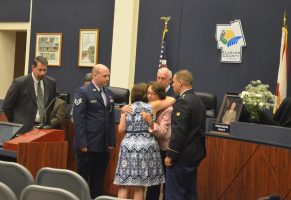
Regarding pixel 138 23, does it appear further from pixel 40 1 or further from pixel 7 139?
pixel 7 139

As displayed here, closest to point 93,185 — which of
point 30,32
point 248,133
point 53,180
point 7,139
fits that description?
point 7,139

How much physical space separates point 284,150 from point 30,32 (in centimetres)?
677

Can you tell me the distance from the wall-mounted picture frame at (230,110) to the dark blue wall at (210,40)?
1081 millimetres

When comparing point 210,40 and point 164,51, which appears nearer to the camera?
point 210,40

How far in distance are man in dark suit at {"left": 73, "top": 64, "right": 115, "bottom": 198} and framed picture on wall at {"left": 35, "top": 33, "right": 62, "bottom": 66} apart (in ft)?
15.3

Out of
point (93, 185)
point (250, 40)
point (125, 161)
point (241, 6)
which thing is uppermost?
point (241, 6)

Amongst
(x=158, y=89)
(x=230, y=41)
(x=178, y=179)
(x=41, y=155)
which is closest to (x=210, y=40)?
(x=230, y=41)

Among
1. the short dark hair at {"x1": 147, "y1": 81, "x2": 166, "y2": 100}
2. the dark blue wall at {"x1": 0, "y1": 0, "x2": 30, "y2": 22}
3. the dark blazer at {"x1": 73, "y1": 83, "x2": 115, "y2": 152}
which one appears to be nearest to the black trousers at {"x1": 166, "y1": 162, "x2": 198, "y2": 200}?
the short dark hair at {"x1": 147, "y1": 81, "x2": 166, "y2": 100}

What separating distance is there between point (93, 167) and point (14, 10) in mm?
6087

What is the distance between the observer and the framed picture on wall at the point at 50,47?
385 inches

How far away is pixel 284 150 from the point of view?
473cm

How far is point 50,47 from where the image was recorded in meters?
9.89

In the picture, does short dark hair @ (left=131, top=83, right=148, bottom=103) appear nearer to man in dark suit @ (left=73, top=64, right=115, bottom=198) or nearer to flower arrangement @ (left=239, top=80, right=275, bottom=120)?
man in dark suit @ (left=73, top=64, right=115, bottom=198)

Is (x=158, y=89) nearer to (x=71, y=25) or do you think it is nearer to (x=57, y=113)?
(x=57, y=113)
